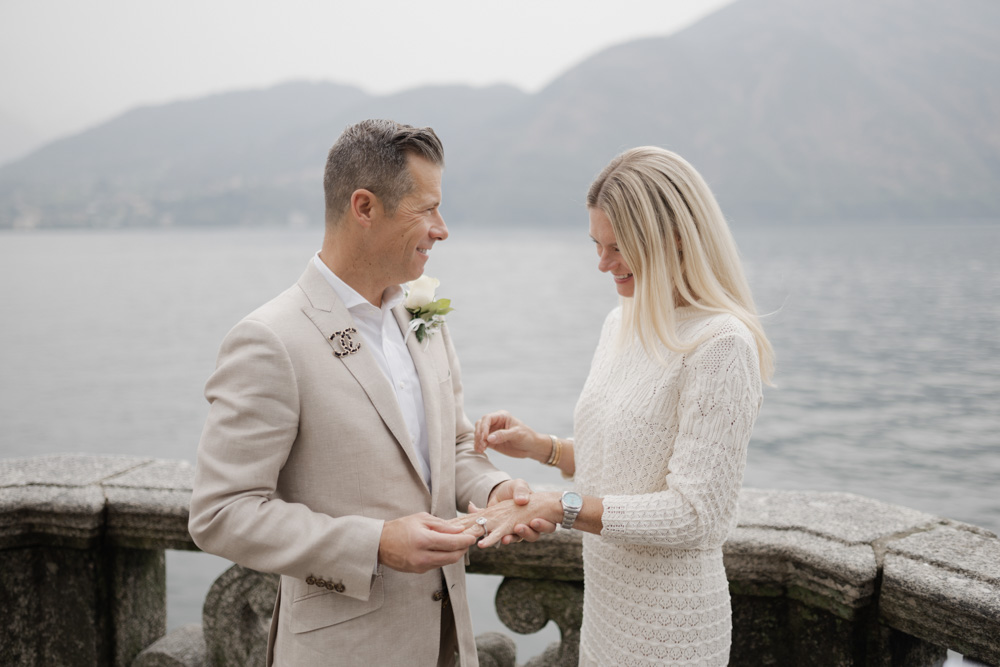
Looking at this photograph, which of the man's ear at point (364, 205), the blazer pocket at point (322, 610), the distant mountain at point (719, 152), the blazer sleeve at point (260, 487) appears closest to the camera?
the blazer sleeve at point (260, 487)

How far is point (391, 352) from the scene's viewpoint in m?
2.35

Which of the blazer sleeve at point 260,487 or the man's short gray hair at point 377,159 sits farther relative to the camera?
the man's short gray hair at point 377,159

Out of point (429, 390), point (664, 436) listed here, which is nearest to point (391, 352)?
point (429, 390)

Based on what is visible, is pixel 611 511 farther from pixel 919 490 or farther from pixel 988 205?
pixel 988 205

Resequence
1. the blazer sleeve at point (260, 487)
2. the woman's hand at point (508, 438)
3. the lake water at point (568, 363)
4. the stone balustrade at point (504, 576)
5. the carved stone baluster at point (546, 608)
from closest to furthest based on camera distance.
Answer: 1. the blazer sleeve at point (260, 487)
2. the stone balustrade at point (504, 576)
3. the woman's hand at point (508, 438)
4. the carved stone baluster at point (546, 608)
5. the lake water at point (568, 363)

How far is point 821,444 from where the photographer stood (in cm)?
2362

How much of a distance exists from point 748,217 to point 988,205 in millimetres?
46995

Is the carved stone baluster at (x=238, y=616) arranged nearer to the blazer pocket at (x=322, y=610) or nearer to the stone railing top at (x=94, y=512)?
the stone railing top at (x=94, y=512)

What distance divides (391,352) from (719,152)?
593 ft

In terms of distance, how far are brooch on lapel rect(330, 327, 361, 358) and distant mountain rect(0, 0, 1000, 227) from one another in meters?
150

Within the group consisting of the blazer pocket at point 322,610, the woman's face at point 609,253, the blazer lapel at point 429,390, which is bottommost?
the blazer pocket at point 322,610

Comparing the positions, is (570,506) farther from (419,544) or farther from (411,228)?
(411,228)

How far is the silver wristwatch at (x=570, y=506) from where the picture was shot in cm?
218

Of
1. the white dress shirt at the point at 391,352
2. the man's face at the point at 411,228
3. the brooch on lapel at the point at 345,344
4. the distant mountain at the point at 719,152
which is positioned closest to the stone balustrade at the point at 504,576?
the white dress shirt at the point at 391,352
